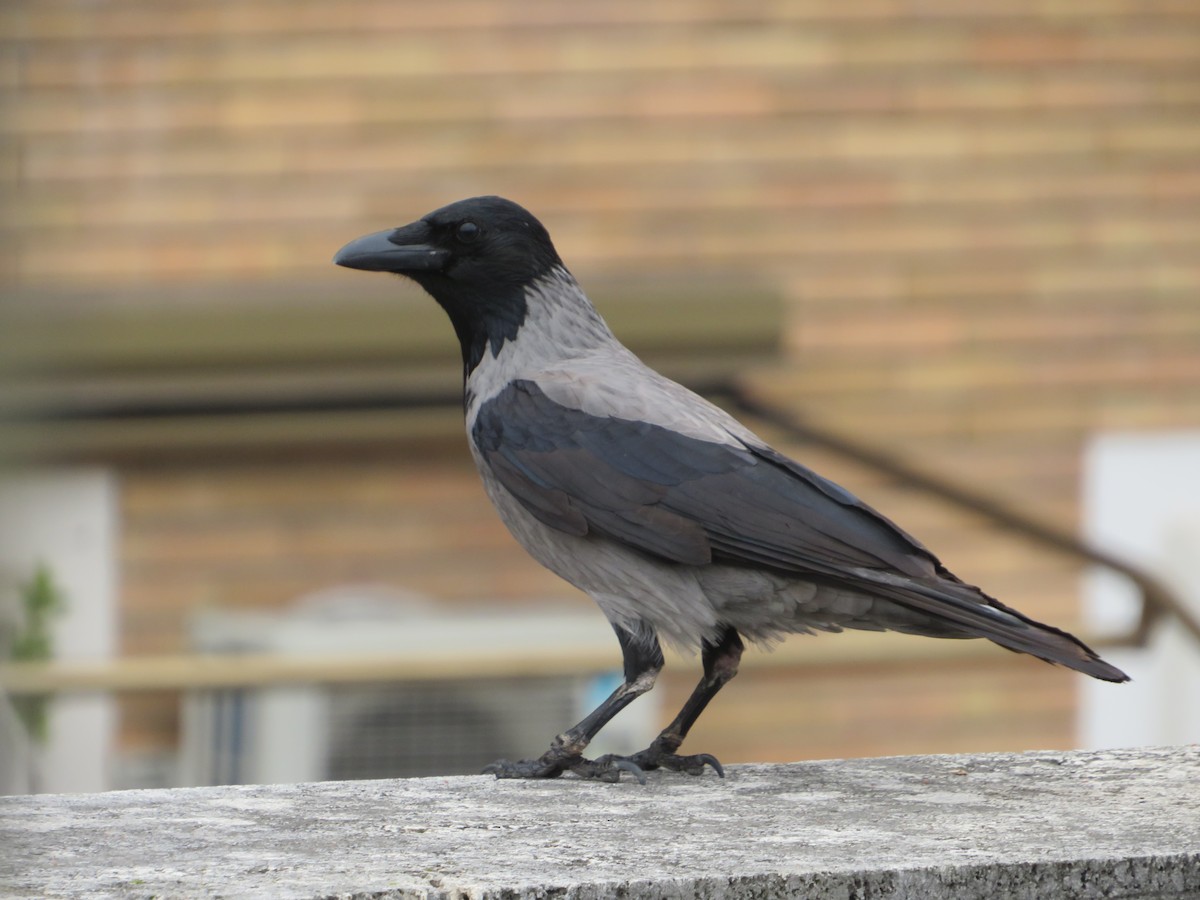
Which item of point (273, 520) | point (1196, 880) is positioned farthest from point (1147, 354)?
point (1196, 880)

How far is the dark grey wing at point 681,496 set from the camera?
2.68 metres

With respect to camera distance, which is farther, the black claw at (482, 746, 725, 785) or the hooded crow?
the black claw at (482, 746, 725, 785)

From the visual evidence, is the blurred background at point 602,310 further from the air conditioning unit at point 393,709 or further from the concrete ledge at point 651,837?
the concrete ledge at point 651,837

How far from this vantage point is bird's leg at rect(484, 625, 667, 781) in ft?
9.16

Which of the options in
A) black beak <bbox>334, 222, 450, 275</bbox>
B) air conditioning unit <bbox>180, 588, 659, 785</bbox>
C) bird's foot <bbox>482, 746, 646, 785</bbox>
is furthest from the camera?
air conditioning unit <bbox>180, 588, 659, 785</bbox>

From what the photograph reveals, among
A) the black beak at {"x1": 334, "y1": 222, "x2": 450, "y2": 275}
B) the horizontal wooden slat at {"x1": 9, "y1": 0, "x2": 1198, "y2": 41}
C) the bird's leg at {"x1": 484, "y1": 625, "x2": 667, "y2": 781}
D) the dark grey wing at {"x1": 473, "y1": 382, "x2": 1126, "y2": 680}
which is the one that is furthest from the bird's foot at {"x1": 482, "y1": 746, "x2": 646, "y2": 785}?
the horizontal wooden slat at {"x1": 9, "y1": 0, "x2": 1198, "y2": 41}

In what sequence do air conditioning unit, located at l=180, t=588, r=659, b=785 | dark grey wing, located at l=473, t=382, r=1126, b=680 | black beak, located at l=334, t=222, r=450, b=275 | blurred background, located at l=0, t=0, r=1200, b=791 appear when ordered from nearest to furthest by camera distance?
dark grey wing, located at l=473, t=382, r=1126, b=680 < black beak, located at l=334, t=222, r=450, b=275 < air conditioning unit, located at l=180, t=588, r=659, b=785 < blurred background, located at l=0, t=0, r=1200, b=791

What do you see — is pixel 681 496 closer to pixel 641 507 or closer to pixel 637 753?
pixel 641 507

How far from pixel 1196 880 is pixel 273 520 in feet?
18.7

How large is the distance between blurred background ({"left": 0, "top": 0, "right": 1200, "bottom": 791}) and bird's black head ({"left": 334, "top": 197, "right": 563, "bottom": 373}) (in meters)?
4.10

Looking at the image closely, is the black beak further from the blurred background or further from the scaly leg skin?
the blurred background

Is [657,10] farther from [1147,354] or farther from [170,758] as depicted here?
[170,758]

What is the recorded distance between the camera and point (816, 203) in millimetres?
7570

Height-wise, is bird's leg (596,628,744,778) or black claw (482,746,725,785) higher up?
bird's leg (596,628,744,778)
